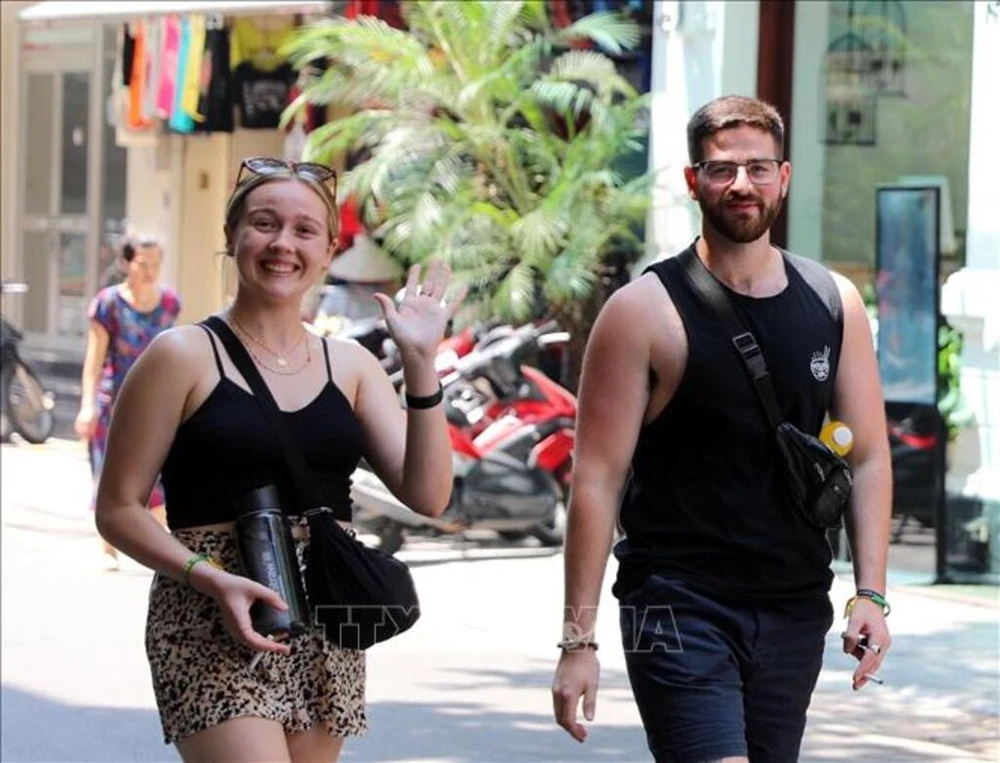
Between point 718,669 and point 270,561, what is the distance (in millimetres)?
909

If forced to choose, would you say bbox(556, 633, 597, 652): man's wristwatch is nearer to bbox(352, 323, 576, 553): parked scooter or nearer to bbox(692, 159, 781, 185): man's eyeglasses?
bbox(692, 159, 781, 185): man's eyeglasses

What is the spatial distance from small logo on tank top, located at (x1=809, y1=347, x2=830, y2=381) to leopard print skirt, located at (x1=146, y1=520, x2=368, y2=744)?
42.7 inches

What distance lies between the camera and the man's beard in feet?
15.7

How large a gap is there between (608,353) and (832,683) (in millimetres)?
5189

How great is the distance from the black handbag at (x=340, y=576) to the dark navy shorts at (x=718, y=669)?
0.49m

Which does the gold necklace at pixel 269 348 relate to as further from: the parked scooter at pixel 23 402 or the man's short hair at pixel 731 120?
the parked scooter at pixel 23 402

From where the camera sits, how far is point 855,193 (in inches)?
518

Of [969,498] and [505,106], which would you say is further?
[505,106]

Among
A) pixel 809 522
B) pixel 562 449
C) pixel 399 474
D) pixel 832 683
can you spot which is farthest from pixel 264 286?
pixel 562 449

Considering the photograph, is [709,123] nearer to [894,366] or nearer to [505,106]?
[894,366]

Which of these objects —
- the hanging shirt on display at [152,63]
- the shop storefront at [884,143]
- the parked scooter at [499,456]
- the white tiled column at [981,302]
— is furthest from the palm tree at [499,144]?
the hanging shirt on display at [152,63]

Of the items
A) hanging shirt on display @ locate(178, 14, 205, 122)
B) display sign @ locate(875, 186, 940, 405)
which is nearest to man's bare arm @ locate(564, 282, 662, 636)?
display sign @ locate(875, 186, 940, 405)

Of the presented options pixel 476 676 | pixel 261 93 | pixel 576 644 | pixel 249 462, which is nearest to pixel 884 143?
pixel 476 676

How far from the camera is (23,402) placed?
18703mm
